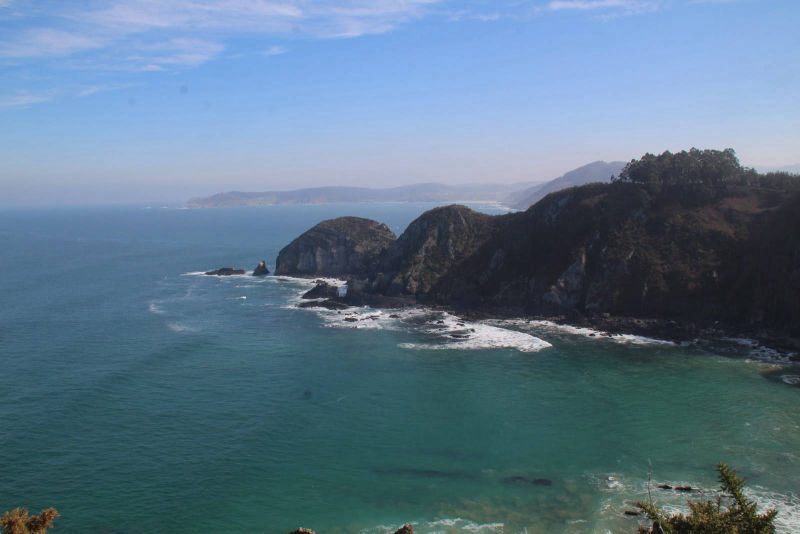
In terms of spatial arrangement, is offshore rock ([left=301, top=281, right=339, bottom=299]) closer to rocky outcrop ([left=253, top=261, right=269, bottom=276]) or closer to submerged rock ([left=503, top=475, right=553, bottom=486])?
rocky outcrop ([left=253, top=261, right=269, bottom=276])

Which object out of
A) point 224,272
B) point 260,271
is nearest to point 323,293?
point 260,271

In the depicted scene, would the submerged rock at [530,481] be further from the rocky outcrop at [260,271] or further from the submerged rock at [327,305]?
the rocky outcrop at [260,271]

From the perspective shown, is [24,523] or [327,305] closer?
A: [24,523]

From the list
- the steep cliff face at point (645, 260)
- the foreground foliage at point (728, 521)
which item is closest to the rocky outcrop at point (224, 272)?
the steep cliff face at point (645, 260)

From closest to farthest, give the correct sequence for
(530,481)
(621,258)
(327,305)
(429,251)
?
(530,481), (621,258), (327,305), (429,251)

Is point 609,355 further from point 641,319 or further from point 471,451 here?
point 471,451

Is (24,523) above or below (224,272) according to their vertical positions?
below

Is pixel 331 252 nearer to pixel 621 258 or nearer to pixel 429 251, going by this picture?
pixel 429 251

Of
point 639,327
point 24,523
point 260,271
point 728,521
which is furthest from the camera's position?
point 260,271
